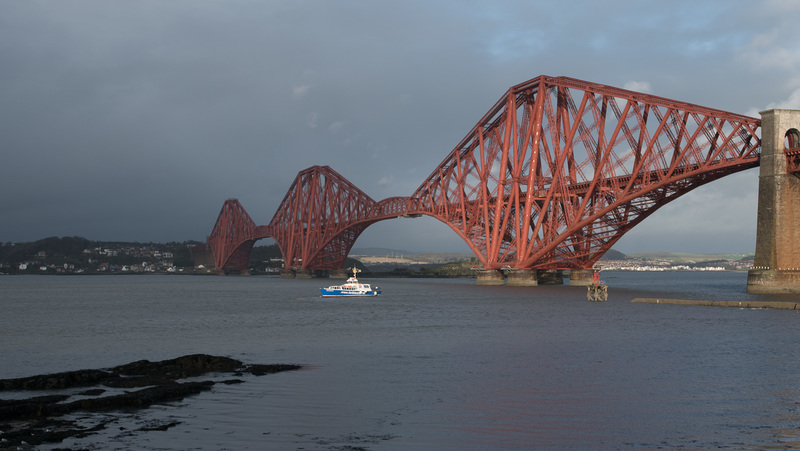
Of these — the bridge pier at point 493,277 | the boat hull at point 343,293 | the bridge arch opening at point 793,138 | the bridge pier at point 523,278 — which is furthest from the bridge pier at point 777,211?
the boat hull at point 343,293

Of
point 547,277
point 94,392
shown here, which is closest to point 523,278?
point 547,277

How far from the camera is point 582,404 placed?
18.9 m

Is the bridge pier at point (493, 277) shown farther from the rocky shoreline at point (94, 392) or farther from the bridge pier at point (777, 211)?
the rocky shoreline at point (94, 392)

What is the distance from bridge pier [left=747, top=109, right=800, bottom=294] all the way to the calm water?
1127 centimetres

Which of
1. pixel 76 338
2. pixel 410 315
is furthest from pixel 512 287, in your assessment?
pixel 76 338

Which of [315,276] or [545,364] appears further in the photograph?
[315,276]

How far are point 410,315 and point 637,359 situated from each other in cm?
2674

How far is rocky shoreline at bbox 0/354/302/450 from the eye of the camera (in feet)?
51.4

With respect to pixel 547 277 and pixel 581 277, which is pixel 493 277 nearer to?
pixel 547 277

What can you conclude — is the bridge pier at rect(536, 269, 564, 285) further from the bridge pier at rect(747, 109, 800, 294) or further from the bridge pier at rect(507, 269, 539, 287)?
the bridge pier at rect(747, 109, 800, 294)

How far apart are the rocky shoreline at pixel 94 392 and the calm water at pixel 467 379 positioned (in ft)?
2.62

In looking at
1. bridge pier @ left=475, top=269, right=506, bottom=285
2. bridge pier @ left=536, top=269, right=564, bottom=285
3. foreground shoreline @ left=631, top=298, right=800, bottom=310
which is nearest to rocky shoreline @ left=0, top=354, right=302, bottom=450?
foreground shoreline @ left=631, top=298, right=800, bottom=310

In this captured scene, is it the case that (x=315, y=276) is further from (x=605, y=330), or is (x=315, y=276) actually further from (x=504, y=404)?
(x=504, y=404)

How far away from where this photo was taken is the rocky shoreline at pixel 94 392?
1567 centimetres
